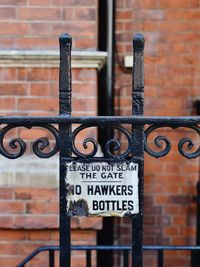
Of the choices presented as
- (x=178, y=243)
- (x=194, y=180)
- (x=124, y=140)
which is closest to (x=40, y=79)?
(x=124, y=140)

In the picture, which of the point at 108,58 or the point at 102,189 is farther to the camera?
the point at 108,58

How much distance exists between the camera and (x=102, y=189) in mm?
1740

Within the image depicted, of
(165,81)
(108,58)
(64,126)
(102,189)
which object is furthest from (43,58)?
(102,189)

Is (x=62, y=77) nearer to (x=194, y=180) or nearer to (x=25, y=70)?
(x=25, y=70)

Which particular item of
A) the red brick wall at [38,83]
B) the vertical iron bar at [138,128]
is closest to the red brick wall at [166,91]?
the red brick wall at [38,83]

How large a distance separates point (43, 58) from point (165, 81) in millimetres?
1077

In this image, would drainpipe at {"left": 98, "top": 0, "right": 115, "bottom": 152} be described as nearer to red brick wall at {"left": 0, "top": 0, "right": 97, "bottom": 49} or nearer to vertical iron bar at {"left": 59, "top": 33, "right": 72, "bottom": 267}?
red brick wall at {"left": 0, "top": 0, "right": 97, "bottom": 49}

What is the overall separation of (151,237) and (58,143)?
6.76 feet

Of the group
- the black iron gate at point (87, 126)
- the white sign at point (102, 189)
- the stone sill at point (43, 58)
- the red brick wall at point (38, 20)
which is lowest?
the white sign at point (102, 189)

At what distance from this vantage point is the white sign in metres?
1.73

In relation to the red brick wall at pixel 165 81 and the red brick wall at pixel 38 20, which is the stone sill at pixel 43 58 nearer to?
the red brick wall at pixel 38 20

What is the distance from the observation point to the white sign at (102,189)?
68.3 inches

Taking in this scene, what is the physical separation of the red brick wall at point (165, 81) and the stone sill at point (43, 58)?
2.30 feet

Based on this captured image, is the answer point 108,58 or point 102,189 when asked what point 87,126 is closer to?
point 102,189
